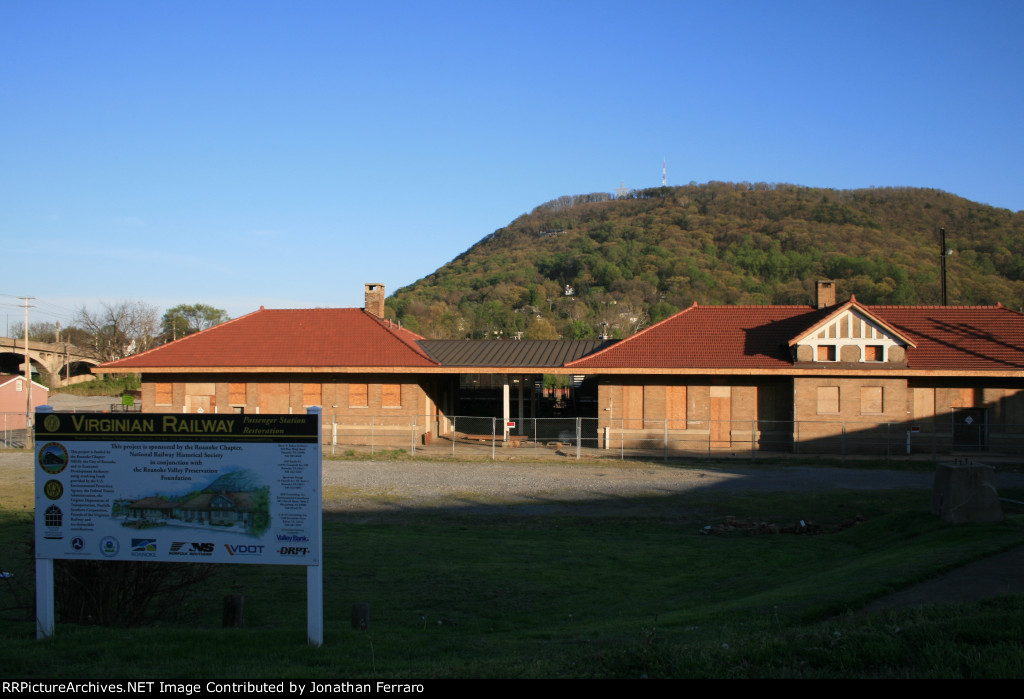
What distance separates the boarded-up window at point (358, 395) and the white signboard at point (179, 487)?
2645 cm

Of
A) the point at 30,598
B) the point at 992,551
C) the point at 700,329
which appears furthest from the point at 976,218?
the point at 30,598

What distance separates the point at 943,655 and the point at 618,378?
89.1ft

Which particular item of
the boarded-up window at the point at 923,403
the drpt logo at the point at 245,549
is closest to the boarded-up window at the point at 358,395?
the boarded-up window at the point at 923,403

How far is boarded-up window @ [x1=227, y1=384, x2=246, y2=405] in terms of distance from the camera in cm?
3575

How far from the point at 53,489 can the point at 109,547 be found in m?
0.92

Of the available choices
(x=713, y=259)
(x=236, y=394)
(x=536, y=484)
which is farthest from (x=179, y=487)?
(x=713, y=259)

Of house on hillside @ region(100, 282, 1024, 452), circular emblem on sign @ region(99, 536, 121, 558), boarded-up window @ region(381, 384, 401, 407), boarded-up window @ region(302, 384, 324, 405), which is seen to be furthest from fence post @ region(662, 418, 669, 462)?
circular emblem on sign @ region(99, 536, 121, 558)

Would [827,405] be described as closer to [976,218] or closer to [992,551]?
[992,551]

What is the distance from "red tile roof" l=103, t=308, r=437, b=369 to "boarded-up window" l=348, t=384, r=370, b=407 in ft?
4.41

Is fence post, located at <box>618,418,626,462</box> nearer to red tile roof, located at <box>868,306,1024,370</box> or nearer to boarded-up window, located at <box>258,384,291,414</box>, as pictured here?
red tile roof, located at <box>868,306,1024,370</box>

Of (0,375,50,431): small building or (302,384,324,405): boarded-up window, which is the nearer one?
(302,384,324,405): boarded-up window

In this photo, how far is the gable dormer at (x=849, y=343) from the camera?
31.6 meters

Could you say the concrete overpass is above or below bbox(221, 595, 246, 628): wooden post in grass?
above

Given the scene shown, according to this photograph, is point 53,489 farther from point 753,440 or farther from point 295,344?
point 295,344
